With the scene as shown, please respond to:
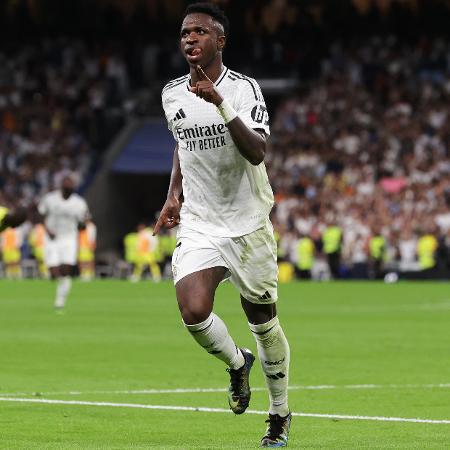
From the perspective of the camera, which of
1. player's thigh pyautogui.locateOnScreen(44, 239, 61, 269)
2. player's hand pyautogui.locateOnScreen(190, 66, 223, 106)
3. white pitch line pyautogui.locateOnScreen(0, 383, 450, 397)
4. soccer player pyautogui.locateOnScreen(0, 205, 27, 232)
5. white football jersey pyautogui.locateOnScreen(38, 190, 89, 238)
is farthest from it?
player's thigh pyautogui.locateOnScreen(44, 239, 61, 269)

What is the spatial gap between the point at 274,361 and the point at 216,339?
17.0 inches

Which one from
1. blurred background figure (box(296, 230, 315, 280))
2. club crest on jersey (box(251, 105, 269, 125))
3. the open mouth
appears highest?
the open mouth

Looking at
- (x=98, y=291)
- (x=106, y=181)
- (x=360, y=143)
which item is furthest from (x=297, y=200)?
(x=98, y=291)

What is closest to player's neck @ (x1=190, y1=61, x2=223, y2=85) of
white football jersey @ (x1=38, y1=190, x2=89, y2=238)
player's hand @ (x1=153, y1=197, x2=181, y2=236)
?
player's hand @ (x1=153, y1=197, x2=181, y2=236)

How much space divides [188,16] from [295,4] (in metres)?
42.5

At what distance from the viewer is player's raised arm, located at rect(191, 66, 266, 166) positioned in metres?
8.09

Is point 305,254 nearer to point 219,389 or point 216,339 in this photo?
point 219,389

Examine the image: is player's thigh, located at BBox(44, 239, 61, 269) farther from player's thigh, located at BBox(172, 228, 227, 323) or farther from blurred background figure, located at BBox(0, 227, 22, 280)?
blurred background figure, located at BBox(0, 227, 22, 280)

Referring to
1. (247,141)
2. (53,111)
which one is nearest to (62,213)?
(247,141)

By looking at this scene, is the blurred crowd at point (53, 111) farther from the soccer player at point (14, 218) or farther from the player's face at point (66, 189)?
the soccer player at point (14, 218)

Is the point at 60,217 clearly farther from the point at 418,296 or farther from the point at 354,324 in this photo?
the point at 418,296

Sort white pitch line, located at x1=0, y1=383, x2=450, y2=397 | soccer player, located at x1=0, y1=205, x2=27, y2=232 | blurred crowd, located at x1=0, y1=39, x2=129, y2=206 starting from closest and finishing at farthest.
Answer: soccer player, located at x1=0, y1=205, x2=27, y2=232 < white pitch line, located at x1=0, y1=383, x2=450, y2=397 < blurred crowd, located at x1=0, y1=39, x2=129, y2=206

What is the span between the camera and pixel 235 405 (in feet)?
29.4

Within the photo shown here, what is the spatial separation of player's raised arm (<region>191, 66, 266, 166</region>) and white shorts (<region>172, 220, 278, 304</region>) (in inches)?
31.1
